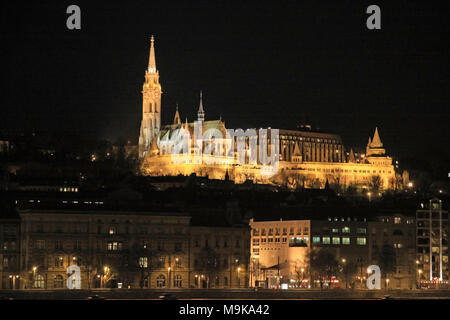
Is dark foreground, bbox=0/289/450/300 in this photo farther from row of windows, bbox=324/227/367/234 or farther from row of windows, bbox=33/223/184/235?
row of windows, bbox=324/227/367/234

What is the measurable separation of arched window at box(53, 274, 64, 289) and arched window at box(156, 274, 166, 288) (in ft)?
23.4

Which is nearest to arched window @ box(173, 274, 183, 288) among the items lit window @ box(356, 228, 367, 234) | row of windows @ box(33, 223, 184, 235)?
row of windows @ box(33, 223, 184, 235)

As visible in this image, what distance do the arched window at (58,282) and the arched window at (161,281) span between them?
715 centimetres

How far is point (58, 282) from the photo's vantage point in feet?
362

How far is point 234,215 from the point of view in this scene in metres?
130

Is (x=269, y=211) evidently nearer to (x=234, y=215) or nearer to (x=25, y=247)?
(x=234, y=215)

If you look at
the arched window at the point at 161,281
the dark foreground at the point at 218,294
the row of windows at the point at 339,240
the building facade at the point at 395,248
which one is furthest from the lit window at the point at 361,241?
the dark foreground at the point at 218,294

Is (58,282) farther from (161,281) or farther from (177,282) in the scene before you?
(177,282)

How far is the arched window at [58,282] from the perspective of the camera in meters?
110

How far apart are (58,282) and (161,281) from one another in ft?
26.2

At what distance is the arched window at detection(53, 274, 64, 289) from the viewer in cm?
10954

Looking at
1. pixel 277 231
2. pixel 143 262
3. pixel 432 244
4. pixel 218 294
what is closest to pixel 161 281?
pixel 143 262

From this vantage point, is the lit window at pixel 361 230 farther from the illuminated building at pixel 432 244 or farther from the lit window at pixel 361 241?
the illuminated building at pixel 432 244
